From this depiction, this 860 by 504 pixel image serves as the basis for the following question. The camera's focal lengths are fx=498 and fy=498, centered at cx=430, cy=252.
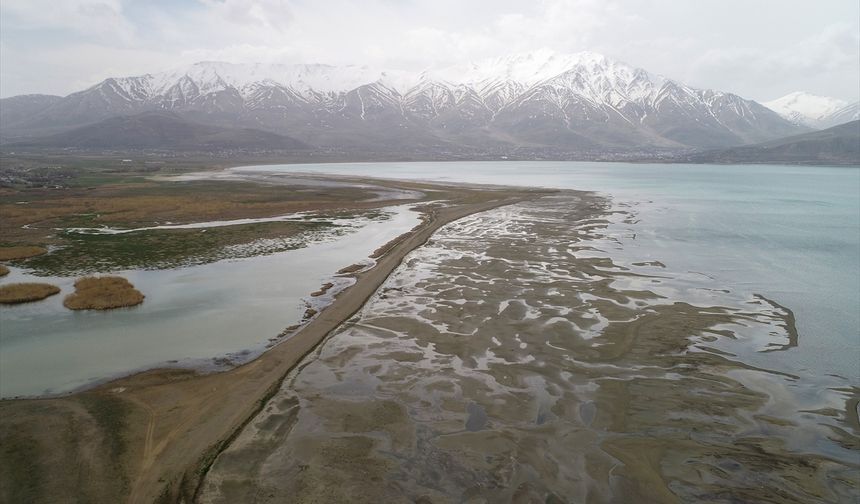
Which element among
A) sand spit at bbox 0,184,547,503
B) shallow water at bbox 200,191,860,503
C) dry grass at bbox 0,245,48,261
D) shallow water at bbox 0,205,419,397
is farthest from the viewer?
dry grass at bbox 0,245,48,261

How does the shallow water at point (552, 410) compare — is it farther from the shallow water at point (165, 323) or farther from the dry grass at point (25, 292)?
the dry grass at point (25, 292)

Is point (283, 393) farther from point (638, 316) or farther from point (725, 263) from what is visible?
point (725, 263)

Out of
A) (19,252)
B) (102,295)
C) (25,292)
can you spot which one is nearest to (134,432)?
(102,295)

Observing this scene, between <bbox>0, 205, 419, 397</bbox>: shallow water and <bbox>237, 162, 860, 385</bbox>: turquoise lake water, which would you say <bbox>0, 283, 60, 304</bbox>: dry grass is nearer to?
<bbox>0, 205, 419, 397</bbox>: shallow water

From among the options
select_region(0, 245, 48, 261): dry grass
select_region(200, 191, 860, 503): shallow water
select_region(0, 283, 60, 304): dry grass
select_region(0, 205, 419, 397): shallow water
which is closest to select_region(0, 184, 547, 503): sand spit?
select_region(200, 191, 860, 503): shallow water

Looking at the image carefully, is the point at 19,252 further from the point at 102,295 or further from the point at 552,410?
the point at 552,410

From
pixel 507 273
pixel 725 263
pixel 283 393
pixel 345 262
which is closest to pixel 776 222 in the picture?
pixel 725 263
